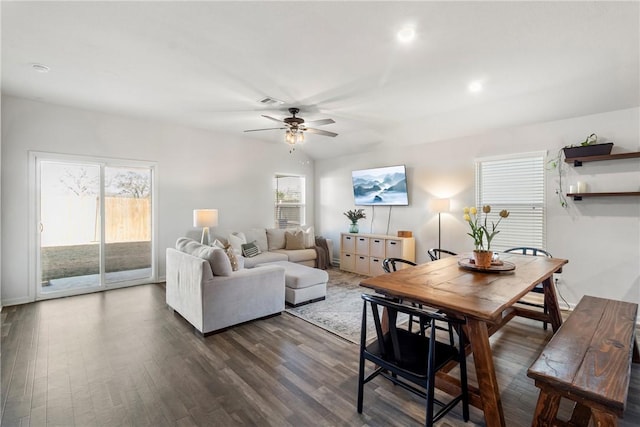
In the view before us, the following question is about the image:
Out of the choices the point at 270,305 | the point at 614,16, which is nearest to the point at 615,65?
the point at 614,16

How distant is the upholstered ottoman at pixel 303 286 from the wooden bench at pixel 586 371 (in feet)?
9.01

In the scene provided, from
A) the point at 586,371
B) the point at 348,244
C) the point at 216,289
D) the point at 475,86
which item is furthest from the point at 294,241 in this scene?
the point at 586,371

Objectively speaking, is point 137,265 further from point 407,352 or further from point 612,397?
point 612,397

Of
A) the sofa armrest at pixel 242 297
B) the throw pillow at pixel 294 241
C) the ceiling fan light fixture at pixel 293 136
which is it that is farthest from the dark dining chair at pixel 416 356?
the throw pillow at pixel 294 241

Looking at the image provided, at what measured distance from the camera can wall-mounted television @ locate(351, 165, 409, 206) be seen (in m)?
5.74

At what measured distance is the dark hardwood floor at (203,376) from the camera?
1.96 meters

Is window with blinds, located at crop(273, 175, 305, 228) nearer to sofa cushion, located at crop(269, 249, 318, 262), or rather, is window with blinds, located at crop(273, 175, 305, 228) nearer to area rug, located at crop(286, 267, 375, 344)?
sofa cushion, located at crop(269, 249, 318, 262)

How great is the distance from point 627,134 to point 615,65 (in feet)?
3.76

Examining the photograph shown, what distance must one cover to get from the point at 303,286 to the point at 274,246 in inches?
90.1

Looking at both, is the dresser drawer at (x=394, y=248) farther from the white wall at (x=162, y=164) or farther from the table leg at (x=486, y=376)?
the table leg at (x=486, y=376)

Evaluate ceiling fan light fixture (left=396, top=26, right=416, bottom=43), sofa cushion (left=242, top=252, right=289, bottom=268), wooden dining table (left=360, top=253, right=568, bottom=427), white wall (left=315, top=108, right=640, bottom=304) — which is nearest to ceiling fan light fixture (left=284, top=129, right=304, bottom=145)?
ceiling fan light fixture (left=396, top=26, right=416, bottom=43)

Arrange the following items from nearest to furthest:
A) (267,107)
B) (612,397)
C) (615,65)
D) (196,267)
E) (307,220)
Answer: (612,397) → (615,65) → (196,267) → (267,107) → (307,220)

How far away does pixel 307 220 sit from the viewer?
7512 mm

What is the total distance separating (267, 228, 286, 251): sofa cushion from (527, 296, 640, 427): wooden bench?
4.87m
